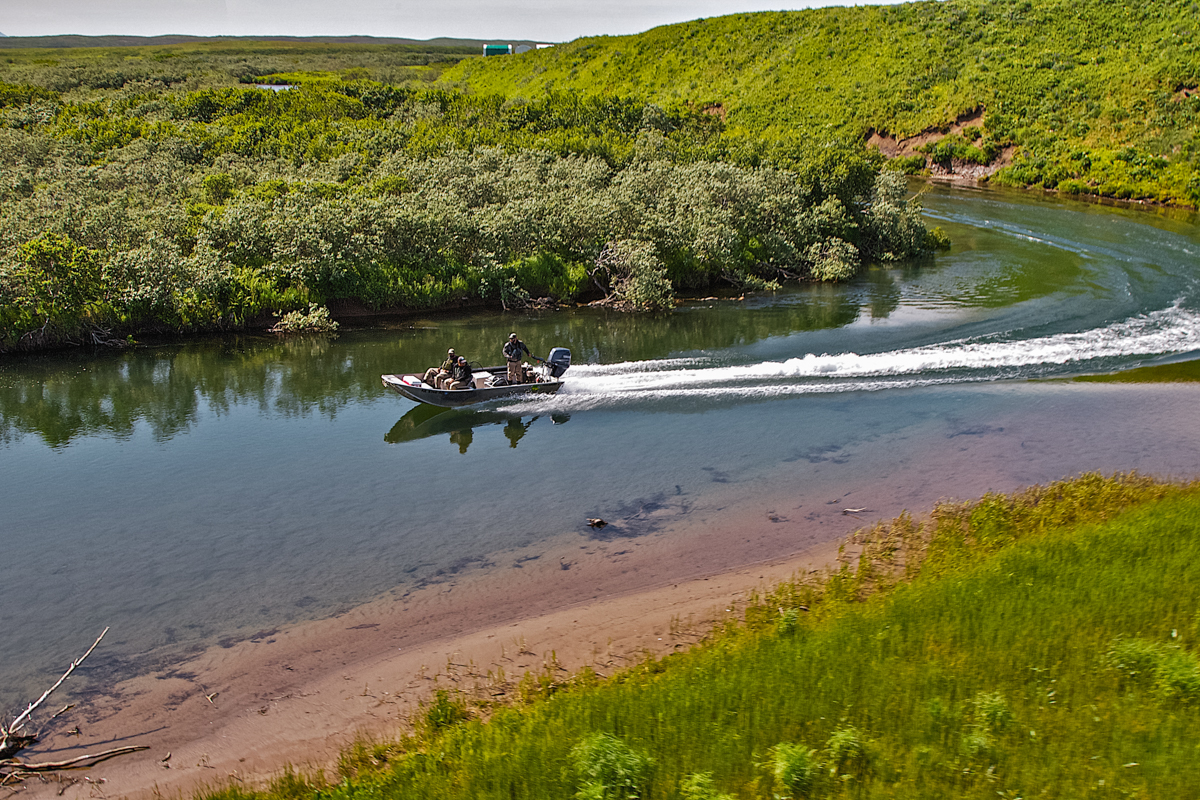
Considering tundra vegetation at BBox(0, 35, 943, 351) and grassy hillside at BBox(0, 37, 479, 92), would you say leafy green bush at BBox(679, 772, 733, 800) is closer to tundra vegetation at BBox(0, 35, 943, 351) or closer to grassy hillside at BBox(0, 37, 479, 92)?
tundra vegetation at BBox(0, 35, 943, 351)

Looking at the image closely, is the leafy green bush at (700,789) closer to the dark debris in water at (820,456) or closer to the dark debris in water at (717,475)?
the dark debris in water at (717,475)

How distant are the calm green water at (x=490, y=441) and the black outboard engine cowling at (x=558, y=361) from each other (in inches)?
31.3

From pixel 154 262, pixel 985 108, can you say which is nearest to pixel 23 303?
pixel 154 262

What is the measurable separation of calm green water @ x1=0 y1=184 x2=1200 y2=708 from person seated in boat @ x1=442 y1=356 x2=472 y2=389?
1.20 m

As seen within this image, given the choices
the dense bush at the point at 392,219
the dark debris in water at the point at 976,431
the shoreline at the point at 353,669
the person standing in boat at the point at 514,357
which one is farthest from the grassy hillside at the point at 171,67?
the dark debris in water at the point at 976,431

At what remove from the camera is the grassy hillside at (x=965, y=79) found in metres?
74.6

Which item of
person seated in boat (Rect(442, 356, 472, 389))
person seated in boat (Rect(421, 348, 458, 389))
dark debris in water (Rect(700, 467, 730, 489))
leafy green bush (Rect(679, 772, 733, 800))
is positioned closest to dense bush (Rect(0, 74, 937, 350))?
person seated in boat (Rect(421, 348, 458, 389))

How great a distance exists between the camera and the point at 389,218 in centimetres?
3928

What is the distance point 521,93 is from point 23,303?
104941 mm

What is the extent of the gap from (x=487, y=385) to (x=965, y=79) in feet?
273

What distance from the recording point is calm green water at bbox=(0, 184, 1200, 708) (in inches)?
685

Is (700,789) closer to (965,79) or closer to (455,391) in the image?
(455,391)

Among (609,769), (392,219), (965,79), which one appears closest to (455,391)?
(392,219)

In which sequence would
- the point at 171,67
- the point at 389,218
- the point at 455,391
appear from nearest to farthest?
the point at 455,391, the point at 389,218, the point at 171,67
